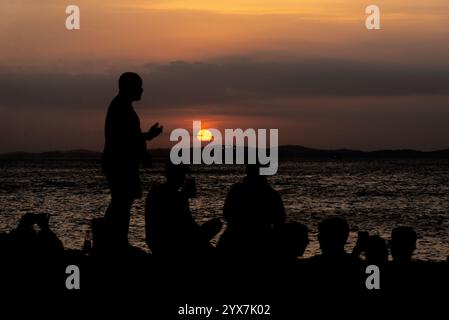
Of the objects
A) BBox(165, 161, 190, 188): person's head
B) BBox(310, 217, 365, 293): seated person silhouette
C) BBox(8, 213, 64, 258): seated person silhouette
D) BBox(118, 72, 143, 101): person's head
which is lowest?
BBox(8, 213, 64, 258): seated person silhouette

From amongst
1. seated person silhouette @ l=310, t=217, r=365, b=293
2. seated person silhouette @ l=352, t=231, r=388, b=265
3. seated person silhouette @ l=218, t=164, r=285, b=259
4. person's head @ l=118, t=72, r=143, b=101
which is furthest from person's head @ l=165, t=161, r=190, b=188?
seated person silhouette @ l=352, t=231, r=388, b=265

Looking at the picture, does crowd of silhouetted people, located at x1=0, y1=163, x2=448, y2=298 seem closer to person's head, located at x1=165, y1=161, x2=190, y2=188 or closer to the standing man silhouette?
person's head, located at x1=165, y1=161, x2=190, y2=188

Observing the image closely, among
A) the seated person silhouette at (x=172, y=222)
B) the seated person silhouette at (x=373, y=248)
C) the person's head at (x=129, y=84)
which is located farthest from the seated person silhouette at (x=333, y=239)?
the person's head at (x=129, y=84)

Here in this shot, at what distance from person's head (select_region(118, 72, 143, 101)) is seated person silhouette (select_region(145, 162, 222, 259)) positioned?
1.17 metres

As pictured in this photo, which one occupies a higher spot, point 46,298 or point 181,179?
point 181,179

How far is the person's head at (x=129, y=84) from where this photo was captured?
363 inches

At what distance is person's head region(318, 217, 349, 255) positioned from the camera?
716 centimetres

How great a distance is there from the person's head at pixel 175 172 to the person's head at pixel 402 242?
7.13ft

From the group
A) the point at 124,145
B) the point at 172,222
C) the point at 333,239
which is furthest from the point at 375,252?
the point at 124,145

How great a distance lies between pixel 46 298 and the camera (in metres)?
8.56

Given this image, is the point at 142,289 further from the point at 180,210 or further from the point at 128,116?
the point at 128,116

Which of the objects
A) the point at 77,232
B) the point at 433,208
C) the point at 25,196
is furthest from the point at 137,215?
the point at 25,196
